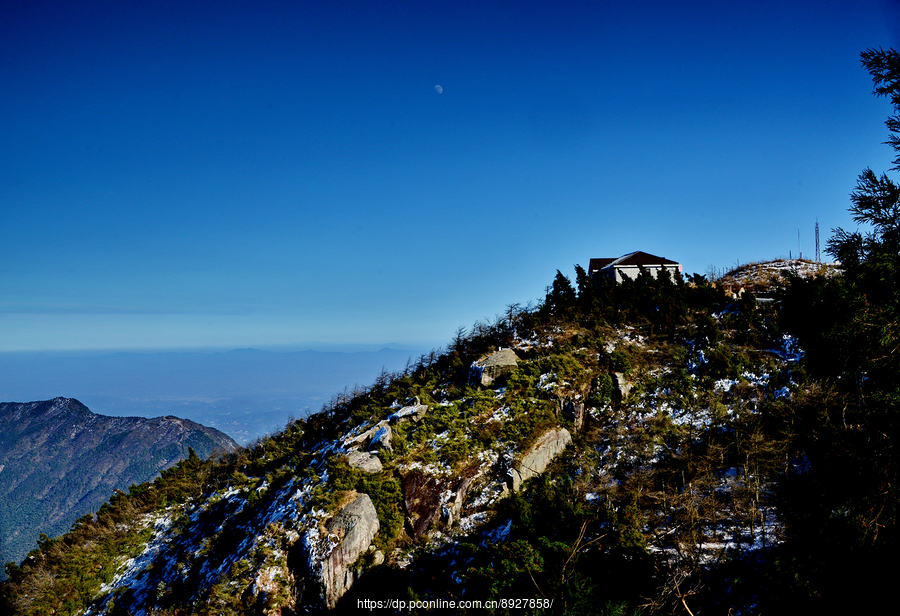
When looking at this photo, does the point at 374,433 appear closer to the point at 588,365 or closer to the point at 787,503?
the point at 588,365

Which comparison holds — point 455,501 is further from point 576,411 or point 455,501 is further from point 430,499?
point 576,411

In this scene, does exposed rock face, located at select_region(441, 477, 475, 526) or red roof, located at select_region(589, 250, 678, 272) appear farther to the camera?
red roof, located at select_region(589, 250, 678, 272)

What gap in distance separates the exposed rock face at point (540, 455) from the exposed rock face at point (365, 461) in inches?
176

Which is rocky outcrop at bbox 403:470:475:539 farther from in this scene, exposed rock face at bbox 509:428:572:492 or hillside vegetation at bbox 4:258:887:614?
exposed rock face at bbox 509:428:572:492

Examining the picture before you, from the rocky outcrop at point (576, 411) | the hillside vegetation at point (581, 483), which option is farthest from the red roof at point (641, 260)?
the rocky outcrop at point (576, 411)

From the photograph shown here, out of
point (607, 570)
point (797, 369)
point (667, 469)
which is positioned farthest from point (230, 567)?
point (797, 369)

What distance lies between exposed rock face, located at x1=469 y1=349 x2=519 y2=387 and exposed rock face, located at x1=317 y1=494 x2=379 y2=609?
6.89 meters

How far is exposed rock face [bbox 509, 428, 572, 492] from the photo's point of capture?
47.0 feet

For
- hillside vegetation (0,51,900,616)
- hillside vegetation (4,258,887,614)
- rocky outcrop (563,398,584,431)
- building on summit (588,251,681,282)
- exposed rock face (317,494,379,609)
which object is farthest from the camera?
building on summit (588,251,681,282)

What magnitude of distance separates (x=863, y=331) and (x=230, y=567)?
49.9 ft

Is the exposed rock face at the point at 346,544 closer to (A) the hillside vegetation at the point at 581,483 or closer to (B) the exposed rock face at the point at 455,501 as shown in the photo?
(A) the hillside vegetation at the point at 581,483

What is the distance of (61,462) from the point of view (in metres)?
130

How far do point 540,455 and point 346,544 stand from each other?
682cm

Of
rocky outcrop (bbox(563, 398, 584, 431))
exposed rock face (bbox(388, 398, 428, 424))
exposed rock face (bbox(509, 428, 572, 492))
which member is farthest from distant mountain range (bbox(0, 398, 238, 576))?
exposed rock face (bbox(509, 428, 572, 492))
